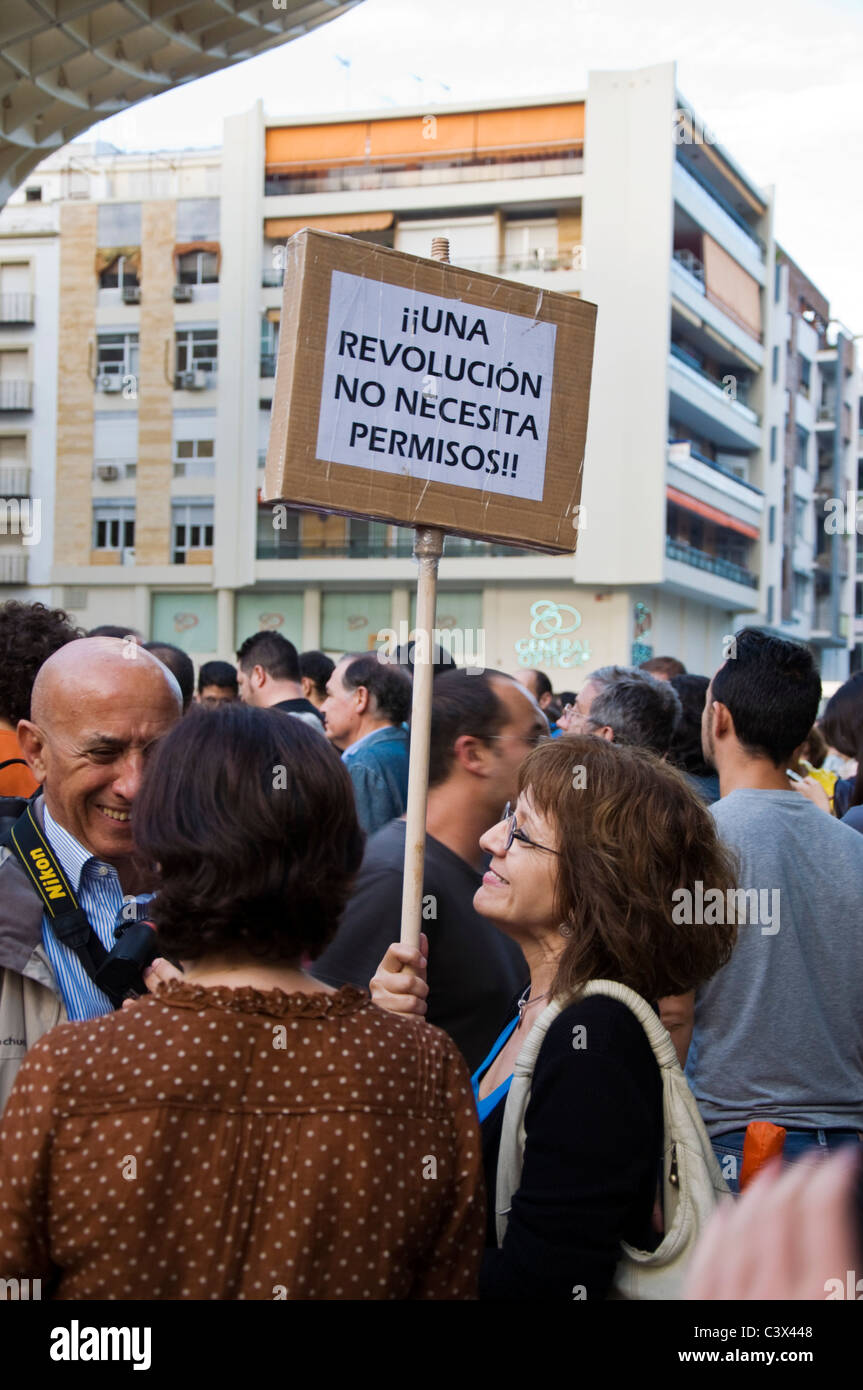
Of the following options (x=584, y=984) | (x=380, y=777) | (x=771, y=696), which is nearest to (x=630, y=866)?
(x=584, y=984)

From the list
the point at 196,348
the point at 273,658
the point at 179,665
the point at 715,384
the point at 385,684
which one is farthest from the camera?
the point at 715,384

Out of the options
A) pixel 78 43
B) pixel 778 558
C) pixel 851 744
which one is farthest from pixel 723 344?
pixel 851 744

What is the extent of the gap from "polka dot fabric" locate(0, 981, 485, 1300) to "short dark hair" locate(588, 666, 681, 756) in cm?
288

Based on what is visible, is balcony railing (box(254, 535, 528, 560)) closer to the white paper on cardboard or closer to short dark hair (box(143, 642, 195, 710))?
short dark hair (box(143, 642, 195, 710))

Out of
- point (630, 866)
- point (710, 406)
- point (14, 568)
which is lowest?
point (630, 866)

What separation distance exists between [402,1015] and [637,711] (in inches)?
112

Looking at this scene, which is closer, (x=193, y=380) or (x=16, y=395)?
(x=193, y=380)

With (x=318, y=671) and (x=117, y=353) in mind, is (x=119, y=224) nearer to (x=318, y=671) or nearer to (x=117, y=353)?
(x=117, y=353)

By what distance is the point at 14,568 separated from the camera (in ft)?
124

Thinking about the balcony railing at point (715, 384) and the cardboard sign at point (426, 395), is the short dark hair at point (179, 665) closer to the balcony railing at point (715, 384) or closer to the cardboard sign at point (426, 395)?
the cardboard sign at point (426, 395)

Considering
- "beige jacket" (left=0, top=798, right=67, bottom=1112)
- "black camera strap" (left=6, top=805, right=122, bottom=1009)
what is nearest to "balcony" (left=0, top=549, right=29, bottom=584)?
"black camera strap" (left=6, top=805, right=122, bottom=1009)

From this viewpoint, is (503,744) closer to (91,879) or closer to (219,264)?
(91,879)

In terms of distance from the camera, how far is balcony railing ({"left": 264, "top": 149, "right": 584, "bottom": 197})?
3453 centimetres

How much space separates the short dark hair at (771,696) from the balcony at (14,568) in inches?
1416
